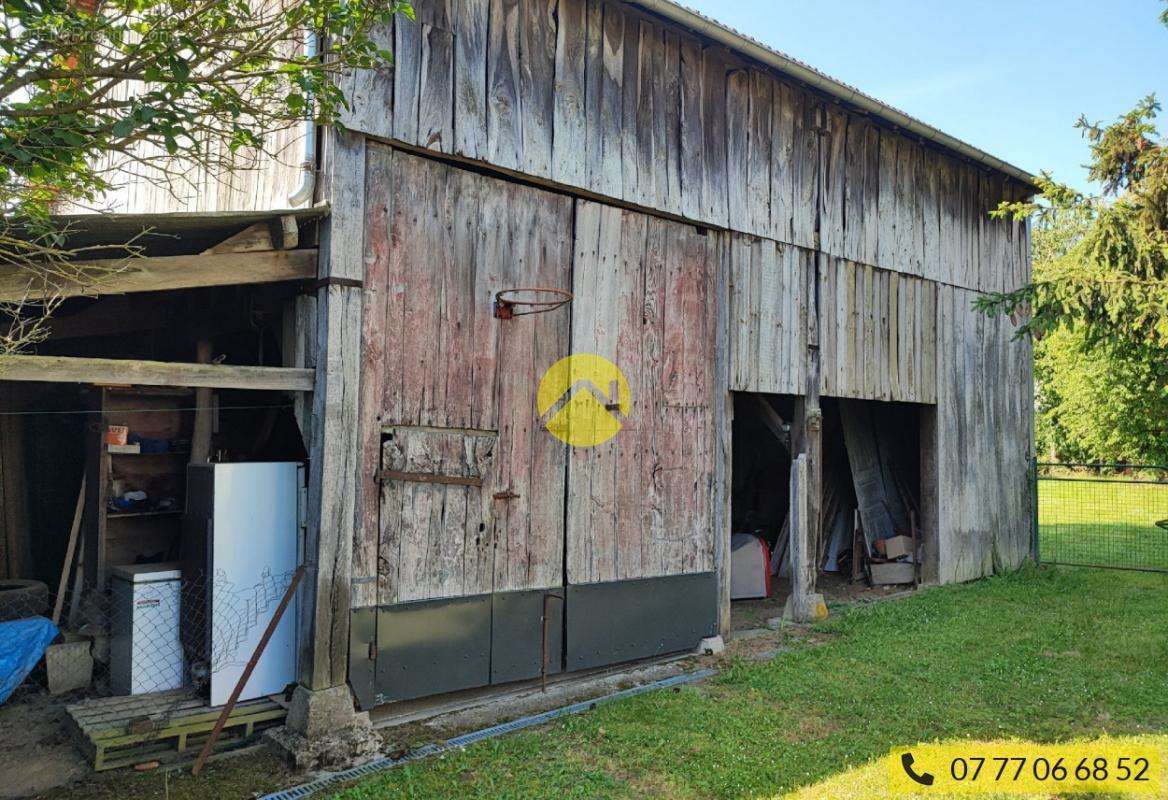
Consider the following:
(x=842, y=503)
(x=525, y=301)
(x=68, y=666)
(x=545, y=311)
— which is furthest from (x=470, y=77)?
(x=842, y=503)

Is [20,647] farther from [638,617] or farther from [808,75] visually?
[808,75]

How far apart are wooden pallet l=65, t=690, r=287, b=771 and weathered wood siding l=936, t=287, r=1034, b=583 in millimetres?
8253

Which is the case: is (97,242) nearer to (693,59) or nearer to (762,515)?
(693,59)

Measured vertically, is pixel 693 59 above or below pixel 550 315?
above

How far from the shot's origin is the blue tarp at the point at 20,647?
5.29 metres

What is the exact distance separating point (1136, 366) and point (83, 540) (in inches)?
905

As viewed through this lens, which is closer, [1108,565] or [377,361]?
[377,361]

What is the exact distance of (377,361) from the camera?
523 centimetres

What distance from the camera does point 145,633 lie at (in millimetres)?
5262

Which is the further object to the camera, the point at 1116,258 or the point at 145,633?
the point at 1116,258

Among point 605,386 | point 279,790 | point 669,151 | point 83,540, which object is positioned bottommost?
point 279,790

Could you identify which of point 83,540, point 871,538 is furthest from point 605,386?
point 871,538

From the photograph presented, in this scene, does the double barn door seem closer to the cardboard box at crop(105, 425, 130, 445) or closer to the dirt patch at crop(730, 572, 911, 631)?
the dirt patch at crop(730, 572, 911, 631)

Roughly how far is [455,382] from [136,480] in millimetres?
2948
